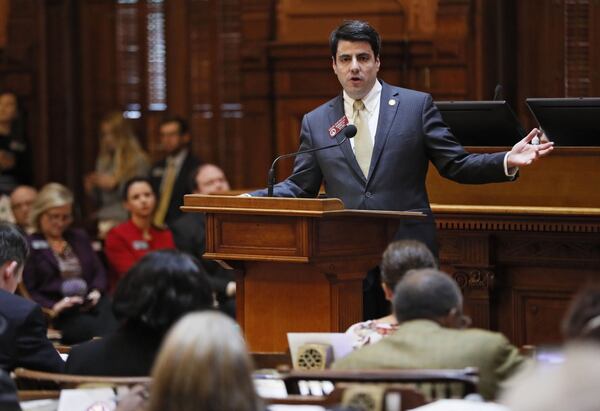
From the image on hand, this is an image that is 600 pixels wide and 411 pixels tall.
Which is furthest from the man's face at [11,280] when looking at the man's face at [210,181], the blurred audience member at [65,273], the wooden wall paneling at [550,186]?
the man's face at [210,181]

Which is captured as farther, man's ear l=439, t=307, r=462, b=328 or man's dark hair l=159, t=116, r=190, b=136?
man's dark hair l=159, t=116, r=190, b=136

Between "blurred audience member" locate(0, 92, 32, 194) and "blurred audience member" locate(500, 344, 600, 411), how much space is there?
784 cm

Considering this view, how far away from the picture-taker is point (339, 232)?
16.0 ft

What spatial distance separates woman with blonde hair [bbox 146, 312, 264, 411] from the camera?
255cm

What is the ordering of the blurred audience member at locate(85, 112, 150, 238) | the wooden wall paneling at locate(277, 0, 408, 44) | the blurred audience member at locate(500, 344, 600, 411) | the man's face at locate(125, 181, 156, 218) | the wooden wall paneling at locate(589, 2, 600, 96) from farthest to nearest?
1. the blurred audience member at locate(85, 112, 150, 238)
2. the wooden wall paneling at locate(277, 0, 408, 44)
3. the wooden wall paneling at locate(589, 2, 600, 96)
4. the man's face at locate(125, 181, 156, 218)
5. the blurred audience member at locate(500, 344, 600, 411)

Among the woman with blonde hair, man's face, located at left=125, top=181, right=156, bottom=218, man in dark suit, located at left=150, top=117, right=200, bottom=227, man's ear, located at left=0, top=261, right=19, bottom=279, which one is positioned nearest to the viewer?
the woman with blonde hair

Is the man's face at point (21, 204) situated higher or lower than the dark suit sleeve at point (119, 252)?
higher

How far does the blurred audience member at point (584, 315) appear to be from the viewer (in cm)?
259

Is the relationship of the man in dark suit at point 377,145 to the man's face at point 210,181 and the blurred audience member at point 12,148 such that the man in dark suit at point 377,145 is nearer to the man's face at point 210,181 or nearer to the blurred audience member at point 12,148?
the man's face at point 210,181

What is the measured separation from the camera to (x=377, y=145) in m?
5.27

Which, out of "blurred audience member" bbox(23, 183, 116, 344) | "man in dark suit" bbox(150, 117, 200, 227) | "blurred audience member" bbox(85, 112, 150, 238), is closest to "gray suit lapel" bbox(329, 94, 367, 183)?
"blurred audience member" bbox(23, 183, 116, 344)

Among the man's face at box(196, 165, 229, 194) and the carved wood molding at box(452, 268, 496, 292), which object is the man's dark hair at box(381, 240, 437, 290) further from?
the man's face at box(196, 165, 229, 194)

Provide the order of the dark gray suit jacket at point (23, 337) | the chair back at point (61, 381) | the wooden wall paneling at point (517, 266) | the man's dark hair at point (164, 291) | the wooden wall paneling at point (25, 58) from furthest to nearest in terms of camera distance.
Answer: the wooden wall paneling at point (25, 58)
the wooden wall paneling at point (517, 266)
the dark gray suit jacket at point (23, 337)
the man's dark hair at point (164, 291)
the chair back at point (61, 381)

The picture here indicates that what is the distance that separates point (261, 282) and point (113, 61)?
6036 millimetres
